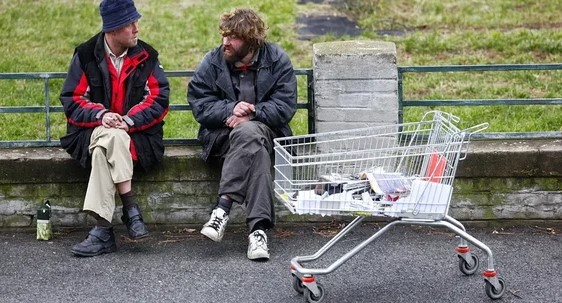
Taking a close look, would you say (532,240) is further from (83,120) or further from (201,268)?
(83,120)

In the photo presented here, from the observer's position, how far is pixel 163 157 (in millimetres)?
6965

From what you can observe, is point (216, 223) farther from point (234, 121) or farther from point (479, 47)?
point (479, 47)

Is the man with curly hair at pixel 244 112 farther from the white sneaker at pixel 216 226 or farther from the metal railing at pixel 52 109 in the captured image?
the metal railing at pixel 52 109

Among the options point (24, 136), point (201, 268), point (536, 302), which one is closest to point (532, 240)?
point (536, 302)

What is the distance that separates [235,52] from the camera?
21.9ft

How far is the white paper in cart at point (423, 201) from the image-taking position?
18.2ft

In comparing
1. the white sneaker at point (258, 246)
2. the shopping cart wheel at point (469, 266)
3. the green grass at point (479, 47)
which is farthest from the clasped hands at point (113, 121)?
the green grass at point (479, 47)

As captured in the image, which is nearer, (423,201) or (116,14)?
(423,201)

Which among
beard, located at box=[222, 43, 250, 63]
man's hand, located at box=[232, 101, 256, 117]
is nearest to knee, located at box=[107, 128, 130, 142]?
man's hand, located at box=[232, 101, 256, 117]

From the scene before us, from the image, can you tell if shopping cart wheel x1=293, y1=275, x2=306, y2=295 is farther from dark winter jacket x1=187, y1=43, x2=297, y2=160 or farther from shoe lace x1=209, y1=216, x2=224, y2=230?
dark winter jacket x1=187, y1=43, x2=297, y2=160

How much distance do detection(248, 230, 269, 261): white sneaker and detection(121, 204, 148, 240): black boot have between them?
0.67 m

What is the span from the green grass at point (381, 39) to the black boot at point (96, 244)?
1758 millimetres

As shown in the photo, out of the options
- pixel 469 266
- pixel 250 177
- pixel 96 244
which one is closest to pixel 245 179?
pixel 250 177

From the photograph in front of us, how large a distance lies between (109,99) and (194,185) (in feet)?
2.64
